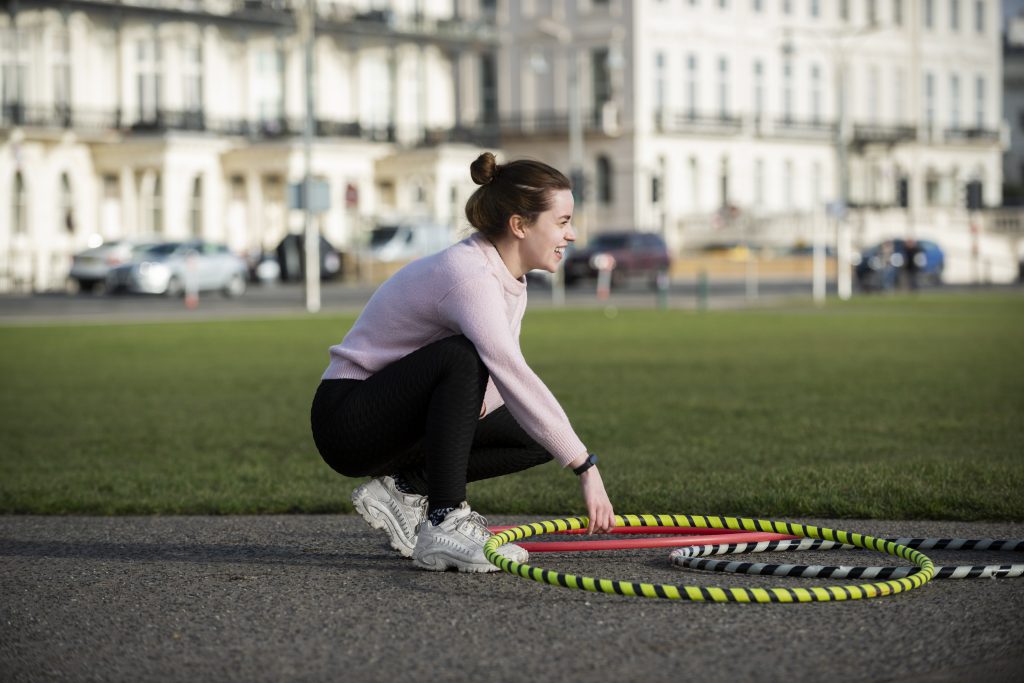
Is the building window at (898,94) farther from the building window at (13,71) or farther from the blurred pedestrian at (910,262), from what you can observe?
the building window at (13,71)

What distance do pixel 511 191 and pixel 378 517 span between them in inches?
57.4

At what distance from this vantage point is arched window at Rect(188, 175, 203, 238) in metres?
67.4

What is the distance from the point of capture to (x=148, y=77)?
6819 centimetres

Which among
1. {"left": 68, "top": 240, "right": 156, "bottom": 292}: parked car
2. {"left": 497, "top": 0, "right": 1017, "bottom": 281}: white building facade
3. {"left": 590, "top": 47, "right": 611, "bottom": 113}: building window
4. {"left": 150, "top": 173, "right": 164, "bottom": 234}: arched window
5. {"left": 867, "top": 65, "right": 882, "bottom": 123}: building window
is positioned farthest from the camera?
{"left": 867, "top": 65, "right": 882, "bottom": 123}: building window

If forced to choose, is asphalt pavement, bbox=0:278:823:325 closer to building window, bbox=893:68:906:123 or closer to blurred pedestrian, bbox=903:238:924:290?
blurred pedestrian, bbox=903:238:924:290

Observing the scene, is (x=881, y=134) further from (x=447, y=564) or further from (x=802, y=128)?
(x=447, y=564)

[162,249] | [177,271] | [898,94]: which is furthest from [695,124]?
[177,271]

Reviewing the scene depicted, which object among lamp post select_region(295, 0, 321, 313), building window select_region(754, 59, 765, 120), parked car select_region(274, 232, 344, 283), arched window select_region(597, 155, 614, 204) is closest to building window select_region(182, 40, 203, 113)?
parked car select_region(274, 232, 344, 283)

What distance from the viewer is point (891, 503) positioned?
8844 mm

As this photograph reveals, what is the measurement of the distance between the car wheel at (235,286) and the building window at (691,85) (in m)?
38.7

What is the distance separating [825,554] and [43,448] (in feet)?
22.5

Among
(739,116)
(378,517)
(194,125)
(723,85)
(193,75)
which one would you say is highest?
(723,85)

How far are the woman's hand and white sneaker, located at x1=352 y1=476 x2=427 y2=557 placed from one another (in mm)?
1065

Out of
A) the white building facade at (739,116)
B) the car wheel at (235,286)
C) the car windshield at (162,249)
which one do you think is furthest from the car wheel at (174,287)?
the white building facade at (739,116)
